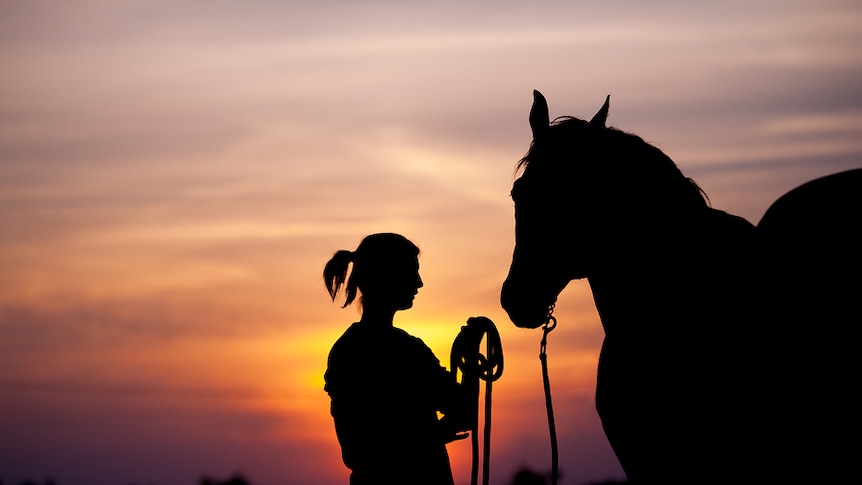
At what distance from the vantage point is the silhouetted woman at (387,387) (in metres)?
5.11

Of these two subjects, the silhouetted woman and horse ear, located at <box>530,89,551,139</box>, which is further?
the silhouetted woman

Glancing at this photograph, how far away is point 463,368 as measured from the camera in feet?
17.7

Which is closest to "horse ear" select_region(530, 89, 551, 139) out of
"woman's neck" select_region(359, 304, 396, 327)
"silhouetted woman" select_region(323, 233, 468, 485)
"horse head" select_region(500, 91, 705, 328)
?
"horse head" select_region(500, 91, 705, 328)

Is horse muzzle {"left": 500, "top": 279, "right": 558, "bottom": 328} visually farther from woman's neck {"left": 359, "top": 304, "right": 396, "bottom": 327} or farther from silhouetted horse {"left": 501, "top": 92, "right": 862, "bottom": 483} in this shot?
woman's neck {"left": 359, "top": 304, "right": 396, "bottom": 327}

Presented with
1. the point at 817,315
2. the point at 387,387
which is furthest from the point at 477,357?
the point at 817,315

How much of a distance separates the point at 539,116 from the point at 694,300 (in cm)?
107

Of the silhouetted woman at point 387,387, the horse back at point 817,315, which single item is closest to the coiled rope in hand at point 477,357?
the silhouetted woman at point 387,387

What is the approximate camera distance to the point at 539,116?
4.91 metres

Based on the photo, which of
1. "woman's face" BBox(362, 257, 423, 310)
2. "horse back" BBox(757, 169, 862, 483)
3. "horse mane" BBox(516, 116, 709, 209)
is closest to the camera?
"horse back" BBox(757, 169, 862, 483)

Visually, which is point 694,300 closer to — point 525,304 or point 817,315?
point 817,315

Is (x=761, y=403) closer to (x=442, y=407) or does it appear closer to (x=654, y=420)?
(x=654, y=420)

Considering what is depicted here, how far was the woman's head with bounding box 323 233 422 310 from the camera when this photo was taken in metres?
5.30

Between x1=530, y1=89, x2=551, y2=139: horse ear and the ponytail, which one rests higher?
x1=530, y1=89, x2=551, y2=139: horse ear

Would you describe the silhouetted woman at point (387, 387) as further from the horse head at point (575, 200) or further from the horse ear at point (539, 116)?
the horse ear at point (539, 116)
